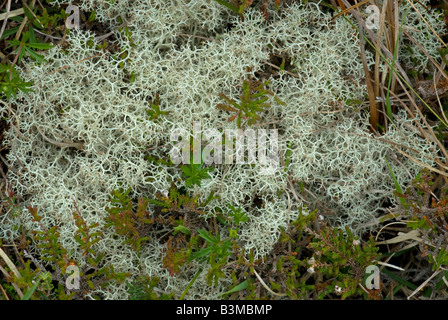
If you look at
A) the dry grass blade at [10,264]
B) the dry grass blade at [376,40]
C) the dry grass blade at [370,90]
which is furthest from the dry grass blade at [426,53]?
A: the dry grass blade at [10,264]

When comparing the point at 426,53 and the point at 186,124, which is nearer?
the point at 186,124

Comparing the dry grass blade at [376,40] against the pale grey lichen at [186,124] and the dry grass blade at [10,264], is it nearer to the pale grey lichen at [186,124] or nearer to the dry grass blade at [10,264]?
the pale grey lichen at [186,124]

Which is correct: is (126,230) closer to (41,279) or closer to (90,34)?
(41,279)

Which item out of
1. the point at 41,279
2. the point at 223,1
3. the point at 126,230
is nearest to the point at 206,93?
the point at 223,1

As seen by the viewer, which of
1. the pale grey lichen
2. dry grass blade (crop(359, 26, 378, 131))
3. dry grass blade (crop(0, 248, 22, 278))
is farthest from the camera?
dry grass blade (crop(359, 26, 378, 131))

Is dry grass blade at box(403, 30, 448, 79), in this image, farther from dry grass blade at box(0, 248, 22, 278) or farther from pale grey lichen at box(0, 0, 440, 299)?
dry grass blade at box(0, 248, 22, 278)

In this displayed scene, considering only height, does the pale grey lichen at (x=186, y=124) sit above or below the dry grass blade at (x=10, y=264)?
above

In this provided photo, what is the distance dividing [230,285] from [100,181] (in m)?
1.14

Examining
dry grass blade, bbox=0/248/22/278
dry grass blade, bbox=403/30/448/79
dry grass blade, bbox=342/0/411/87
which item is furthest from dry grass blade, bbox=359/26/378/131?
dry grass blade, bbox=0/248/22/278

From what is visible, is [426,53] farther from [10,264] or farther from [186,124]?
[10,264]

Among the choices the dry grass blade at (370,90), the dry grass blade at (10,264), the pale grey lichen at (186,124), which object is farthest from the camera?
the dry grass blade at (370,90)

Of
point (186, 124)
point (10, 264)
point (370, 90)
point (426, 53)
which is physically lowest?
point (10, 264)

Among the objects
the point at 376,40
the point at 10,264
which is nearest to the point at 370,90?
the point at 376,40

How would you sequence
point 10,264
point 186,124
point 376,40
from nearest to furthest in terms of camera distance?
point 10,264
point 186,124
point 376,40
